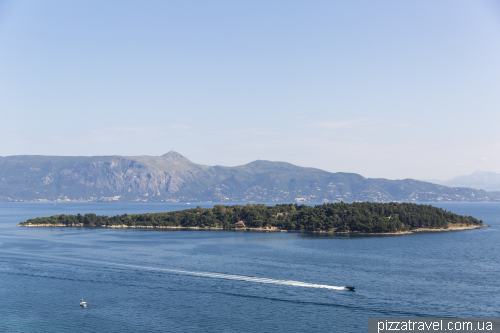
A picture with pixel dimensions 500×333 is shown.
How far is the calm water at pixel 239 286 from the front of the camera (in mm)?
56781

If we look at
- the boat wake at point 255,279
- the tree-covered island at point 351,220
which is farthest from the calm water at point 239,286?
the tree-covered island at point 351,220

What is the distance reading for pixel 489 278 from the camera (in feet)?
261

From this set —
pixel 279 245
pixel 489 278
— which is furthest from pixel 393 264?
pixel 279 245

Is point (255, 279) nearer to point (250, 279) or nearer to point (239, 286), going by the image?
point (250, 279)

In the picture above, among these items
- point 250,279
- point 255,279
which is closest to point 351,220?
point 255,279

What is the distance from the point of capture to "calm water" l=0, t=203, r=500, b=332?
2235 inches

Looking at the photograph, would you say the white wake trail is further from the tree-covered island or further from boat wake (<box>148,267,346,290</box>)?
the tree-covered island

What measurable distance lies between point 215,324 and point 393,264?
5226 centimetres

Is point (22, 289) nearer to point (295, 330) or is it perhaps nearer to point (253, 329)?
point (253, 329)

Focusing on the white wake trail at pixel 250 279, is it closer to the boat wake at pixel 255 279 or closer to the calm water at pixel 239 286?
the boat wake at pixel 255 279

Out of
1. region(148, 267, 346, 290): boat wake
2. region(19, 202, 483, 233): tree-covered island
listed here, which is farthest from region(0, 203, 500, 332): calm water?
region(19, 202, 483, 233): tree-covered island

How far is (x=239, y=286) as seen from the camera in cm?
7244

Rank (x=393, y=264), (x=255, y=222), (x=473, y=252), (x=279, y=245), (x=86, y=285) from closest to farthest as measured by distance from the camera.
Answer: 1. (x=86, y=285)
2. (x=393, y=264)
3. (x=473, y=252)
4. (x=279, y=245)
5. (x=255, y=222)

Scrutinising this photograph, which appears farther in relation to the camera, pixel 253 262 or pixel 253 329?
pixel 253 262
